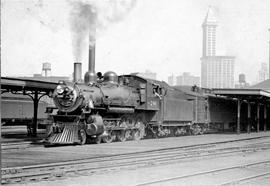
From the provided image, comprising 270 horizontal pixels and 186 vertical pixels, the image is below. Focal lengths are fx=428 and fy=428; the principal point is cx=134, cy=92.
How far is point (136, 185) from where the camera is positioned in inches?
316

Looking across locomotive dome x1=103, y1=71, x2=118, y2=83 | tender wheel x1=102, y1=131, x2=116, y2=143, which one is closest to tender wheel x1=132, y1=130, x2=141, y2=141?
tender wheel x1=102, y1=131, x2=116, y2=143

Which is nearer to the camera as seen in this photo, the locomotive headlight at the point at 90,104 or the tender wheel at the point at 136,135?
the locomotive headlight at the point at 90,104

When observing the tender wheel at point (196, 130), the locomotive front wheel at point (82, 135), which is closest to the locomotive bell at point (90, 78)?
the locomotive front wheel at point (82, 135)

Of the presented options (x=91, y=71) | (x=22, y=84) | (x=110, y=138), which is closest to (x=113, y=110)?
(x=110, y=138)

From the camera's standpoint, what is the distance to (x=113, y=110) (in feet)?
63.8

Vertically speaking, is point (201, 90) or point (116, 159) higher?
point (201, 90)

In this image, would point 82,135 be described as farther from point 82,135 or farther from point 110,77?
point 110,77

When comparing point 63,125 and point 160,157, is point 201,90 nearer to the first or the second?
point 63,125

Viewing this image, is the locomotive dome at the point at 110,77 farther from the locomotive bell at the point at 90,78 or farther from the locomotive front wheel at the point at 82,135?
the locomotive front wheel at the point at 82,135

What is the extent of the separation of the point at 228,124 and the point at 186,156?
2255cm

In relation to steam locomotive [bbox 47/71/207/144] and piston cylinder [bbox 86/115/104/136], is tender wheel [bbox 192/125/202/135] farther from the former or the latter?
piston cylinder [bbox 86/115/104/136]

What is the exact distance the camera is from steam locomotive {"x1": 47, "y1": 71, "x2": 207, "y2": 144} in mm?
18031

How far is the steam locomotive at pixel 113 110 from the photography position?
18031 mm

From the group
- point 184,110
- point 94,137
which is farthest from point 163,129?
point 94,137
